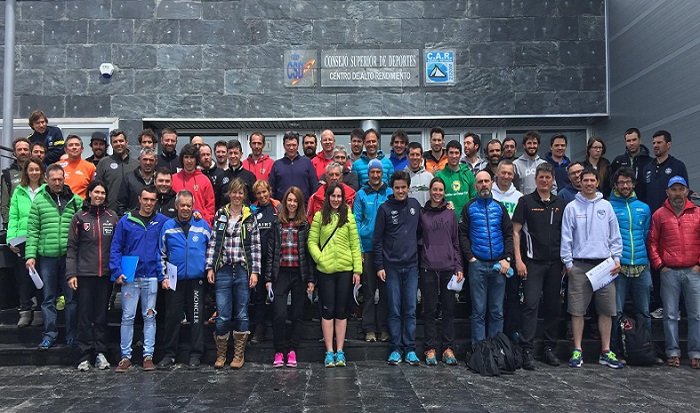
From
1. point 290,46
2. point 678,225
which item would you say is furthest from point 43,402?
point 290,46

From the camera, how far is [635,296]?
6918 millimetres

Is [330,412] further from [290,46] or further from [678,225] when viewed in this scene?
[290,46]

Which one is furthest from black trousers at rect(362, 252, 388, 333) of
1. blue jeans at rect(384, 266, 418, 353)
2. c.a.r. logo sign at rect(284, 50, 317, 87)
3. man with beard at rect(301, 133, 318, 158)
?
c.a.r. logo sign at rect(284, 50, 317, 87)

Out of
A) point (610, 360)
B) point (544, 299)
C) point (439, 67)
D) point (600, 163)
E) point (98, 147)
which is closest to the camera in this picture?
point (610, 360)

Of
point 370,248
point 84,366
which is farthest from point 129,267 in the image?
point 370,248

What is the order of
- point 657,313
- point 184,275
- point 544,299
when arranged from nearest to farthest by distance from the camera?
point 184,275 → point 544,299 → point 657,313

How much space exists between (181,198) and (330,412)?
9.82 ft

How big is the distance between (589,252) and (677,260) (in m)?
1.08

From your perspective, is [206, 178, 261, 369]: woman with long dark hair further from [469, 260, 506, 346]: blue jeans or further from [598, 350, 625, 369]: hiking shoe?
[598, 350, 625, 369]: hiking shoe

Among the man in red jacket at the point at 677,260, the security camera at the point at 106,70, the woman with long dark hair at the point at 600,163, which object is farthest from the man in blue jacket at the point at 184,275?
the security camera at the point at 106,70

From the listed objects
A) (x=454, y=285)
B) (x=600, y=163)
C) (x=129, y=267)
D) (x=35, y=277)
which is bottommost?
(x=454, y=285)

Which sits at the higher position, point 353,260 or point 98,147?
point 98,147

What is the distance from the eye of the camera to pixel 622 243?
6.75 metres

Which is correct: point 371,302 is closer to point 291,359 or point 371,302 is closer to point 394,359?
point 394,359
